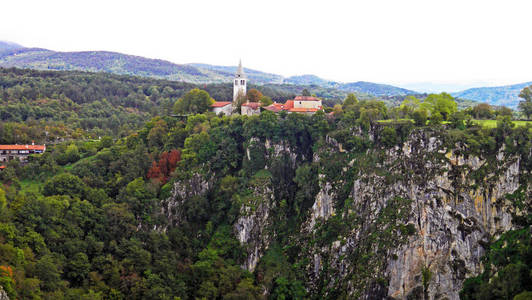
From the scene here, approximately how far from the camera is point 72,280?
43.3 m

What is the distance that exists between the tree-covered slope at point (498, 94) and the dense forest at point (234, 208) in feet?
340

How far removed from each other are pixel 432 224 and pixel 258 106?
34325 mm

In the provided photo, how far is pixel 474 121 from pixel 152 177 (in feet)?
141

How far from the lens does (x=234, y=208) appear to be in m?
55.1

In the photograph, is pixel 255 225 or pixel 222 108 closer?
pixel 255 225

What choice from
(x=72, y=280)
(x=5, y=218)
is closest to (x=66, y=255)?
(x=72, y=280)

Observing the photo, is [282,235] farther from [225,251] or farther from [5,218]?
[5,218]

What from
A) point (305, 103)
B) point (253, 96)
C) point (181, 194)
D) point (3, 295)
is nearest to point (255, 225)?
point (181, 194)

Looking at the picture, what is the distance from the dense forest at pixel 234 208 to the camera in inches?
1674

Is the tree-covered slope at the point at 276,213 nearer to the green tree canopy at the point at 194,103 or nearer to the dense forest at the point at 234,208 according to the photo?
the dense forest at the point at 234,208

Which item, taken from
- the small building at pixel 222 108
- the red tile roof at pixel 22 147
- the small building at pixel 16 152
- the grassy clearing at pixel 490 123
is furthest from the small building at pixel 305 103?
the small building at pixel 16 152

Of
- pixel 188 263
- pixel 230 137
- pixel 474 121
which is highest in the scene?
pixel 474 121

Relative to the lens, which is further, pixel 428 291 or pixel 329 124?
pixel 329 124

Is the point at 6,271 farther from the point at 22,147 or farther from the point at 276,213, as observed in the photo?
the point at 22,147
